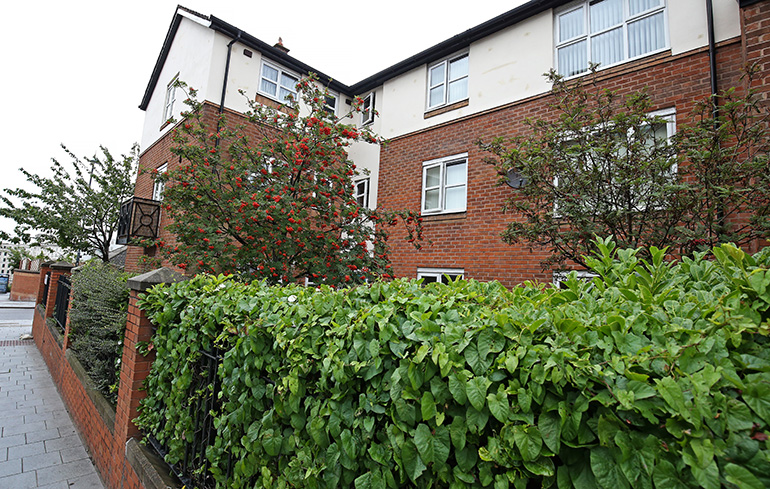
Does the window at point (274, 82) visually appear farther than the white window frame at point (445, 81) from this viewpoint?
Yes

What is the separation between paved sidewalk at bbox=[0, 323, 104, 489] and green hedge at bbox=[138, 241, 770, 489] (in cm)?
278

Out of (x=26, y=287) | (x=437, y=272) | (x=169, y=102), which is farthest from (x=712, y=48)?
(x=26, y=287)

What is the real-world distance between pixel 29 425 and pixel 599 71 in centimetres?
1032

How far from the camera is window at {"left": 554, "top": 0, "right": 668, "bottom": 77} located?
693cm

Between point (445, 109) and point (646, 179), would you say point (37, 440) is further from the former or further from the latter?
point (445, 109)

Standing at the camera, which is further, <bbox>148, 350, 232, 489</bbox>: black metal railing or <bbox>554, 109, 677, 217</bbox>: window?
<bbox>554, 109, 677, 217</bbox>: window

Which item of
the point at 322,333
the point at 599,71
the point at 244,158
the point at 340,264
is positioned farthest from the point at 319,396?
the point at 599,71

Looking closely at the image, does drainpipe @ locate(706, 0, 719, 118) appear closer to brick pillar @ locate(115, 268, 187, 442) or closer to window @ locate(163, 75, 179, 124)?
brick pillar @ locate(115, 268, 187, 442)

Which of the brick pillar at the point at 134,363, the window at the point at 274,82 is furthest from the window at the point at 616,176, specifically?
the window at the point at 274,82

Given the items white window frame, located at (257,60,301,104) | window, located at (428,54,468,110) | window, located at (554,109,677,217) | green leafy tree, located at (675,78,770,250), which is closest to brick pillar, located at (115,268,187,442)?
window, located at (554,109,677,217)

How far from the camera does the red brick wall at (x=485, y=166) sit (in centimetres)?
638

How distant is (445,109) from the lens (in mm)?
9625

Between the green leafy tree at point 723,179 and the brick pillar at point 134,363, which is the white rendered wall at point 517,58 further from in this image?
the brick pillar at point 134,363

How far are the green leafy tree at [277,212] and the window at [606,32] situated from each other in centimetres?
511
